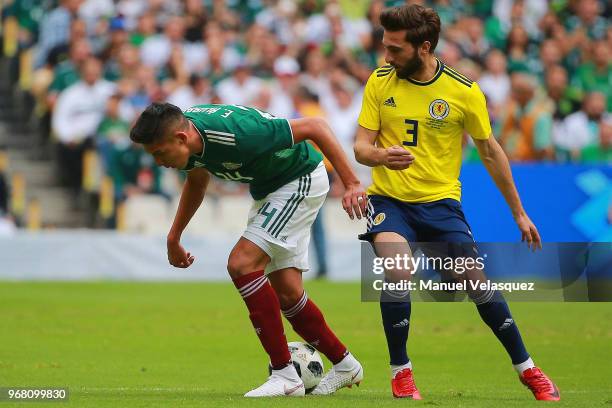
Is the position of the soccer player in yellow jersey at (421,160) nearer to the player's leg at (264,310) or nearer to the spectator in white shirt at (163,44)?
the player's leg at (264,310)

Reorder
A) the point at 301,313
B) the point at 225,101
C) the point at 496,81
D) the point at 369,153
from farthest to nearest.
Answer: the point at 496,81, the point at 225,101, the point at 301,313, the point at 369,153

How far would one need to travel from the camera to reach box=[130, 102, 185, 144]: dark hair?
726 centimetres

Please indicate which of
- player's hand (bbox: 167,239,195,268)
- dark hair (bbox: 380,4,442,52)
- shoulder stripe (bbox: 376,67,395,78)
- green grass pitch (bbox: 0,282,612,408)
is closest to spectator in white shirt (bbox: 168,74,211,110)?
green grass pitch (bbox: 0,282,612,408)

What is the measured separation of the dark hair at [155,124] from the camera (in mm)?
7258

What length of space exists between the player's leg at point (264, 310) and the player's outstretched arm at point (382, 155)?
0.93m

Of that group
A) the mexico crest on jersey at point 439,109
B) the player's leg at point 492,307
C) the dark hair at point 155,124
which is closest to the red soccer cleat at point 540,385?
the player's leg at point 492,307

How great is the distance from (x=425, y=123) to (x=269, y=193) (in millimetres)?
1112

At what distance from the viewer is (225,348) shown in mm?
11180

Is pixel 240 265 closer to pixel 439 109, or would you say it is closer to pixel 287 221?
pixel 287 221

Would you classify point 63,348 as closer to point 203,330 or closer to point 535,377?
point 203,330

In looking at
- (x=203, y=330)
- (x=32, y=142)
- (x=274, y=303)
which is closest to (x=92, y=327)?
(x=203, y=330)

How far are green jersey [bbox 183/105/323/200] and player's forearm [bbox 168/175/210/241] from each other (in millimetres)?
300

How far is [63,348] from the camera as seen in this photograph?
10.9 metres

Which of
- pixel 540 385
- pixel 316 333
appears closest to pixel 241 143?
pixel 316 333
